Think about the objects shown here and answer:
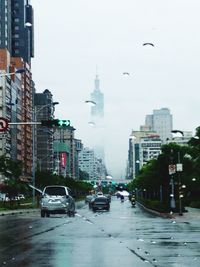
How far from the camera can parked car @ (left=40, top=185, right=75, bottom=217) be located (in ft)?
138

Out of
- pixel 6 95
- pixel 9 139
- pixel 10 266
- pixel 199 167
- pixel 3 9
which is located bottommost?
pixel 10 266

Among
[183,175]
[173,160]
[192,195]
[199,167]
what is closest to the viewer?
[199,167]

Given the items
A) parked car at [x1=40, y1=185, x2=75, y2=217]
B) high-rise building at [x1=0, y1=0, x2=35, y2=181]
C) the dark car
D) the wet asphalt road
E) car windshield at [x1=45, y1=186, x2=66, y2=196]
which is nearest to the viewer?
the wet asphalt road

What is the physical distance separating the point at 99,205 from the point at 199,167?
11.0 metres

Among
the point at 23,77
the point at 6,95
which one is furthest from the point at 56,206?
the point at 23,77

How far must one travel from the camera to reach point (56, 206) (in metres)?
42.2

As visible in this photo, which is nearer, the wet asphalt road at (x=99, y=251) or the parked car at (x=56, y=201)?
the wet asphalt road at (x=99, y=251)

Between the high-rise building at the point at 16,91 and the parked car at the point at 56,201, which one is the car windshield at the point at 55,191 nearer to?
the parked car at the point at 56,201

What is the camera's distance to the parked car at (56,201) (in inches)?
1655

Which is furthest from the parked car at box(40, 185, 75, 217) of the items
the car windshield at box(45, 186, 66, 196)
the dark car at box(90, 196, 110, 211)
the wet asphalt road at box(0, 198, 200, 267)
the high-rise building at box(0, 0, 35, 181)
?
the high-rise building at box(0, 0, 35, 181)

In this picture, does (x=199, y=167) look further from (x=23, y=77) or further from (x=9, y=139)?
(x=23, y=77)

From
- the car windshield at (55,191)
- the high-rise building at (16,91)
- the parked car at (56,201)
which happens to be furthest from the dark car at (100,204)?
the high-rise building at (16,91)

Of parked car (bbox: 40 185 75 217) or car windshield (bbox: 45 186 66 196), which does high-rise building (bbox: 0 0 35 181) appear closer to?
car windshield (bbox: 45 186 66 196)

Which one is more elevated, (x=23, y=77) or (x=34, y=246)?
(x=23, y=77)
